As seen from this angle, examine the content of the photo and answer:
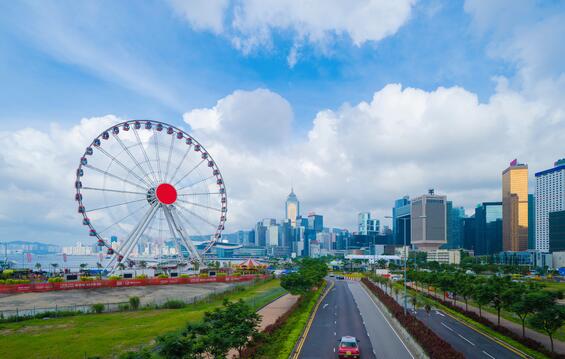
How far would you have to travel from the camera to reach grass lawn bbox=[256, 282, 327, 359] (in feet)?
80.1

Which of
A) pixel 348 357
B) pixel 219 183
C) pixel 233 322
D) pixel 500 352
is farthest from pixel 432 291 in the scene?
pixel 233 322

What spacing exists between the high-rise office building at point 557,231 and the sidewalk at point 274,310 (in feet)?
602

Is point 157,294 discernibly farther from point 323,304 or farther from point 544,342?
point 544,342

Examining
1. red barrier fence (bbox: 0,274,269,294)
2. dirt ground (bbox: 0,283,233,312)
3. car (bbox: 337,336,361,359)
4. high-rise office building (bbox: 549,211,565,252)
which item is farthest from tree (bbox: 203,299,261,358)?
high-rise office building (bbox: 549,211,565,252)

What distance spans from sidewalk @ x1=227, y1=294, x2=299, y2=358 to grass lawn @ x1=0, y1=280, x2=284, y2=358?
6197mm

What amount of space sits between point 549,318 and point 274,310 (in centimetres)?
2570

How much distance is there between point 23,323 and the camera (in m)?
35.3

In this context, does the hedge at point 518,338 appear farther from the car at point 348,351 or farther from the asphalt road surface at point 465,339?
the car at point 348,351

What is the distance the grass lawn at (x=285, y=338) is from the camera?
961 inches

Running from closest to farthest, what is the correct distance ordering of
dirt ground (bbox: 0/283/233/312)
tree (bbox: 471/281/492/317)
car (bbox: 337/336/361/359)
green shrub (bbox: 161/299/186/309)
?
1. car (bbox: 337/336/361/359)
2. tree (bbox: 471/281/492/317)
3. green shrub (bbox: 161/299/186/309)
4. dirt ground (bbox: 0/283/233/312)

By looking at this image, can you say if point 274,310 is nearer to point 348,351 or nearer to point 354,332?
point 354,332

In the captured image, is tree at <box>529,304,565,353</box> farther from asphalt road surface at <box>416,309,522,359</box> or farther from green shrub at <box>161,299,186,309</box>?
green shrub at <box>161,299,186,309</box>

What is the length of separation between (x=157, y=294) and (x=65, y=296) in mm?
11421

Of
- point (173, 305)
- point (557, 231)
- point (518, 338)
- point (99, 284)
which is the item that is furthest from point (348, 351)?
point (557, 231)
